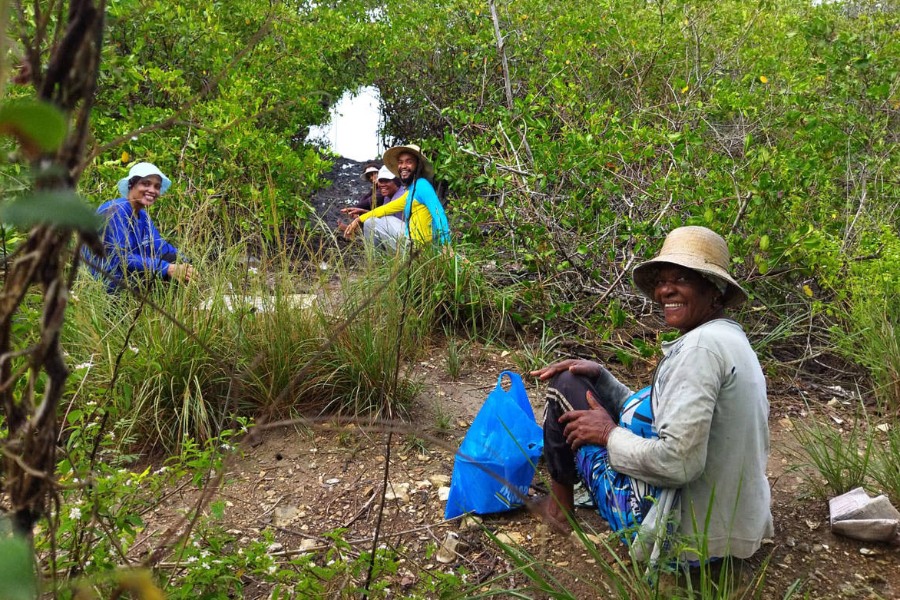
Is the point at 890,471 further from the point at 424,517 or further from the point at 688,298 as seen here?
the point at 424,517

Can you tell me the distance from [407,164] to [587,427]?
449 cm

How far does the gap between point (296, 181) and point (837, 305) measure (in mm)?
4658

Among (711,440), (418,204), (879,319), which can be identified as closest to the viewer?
(711,440)

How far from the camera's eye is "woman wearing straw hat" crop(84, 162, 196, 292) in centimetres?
381

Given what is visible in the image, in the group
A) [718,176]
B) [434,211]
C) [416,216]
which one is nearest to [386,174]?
[434,211]

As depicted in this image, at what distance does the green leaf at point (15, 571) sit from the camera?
0.59 metres

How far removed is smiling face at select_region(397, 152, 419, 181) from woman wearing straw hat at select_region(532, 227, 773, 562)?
13.8ft

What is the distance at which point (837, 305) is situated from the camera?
4.93 meters

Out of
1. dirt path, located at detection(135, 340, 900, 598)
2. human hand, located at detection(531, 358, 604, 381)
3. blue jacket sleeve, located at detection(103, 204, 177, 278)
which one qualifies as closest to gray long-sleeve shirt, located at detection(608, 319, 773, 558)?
dirt path, located at detection(135, 340, 900, 598)

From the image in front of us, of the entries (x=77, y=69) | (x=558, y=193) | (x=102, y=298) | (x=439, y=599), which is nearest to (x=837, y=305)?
(x=558, y=193)

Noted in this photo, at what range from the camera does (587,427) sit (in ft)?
8.91

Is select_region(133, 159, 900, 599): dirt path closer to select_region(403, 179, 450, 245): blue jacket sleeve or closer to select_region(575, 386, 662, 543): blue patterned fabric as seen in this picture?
select_region(575, 386, 662, 543): blue patterned fabric

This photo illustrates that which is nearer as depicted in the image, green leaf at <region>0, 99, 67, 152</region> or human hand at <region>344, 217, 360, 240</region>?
green leaf at <region>0, 99, 67, 152</region>

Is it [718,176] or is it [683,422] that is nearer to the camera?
[683,422]
